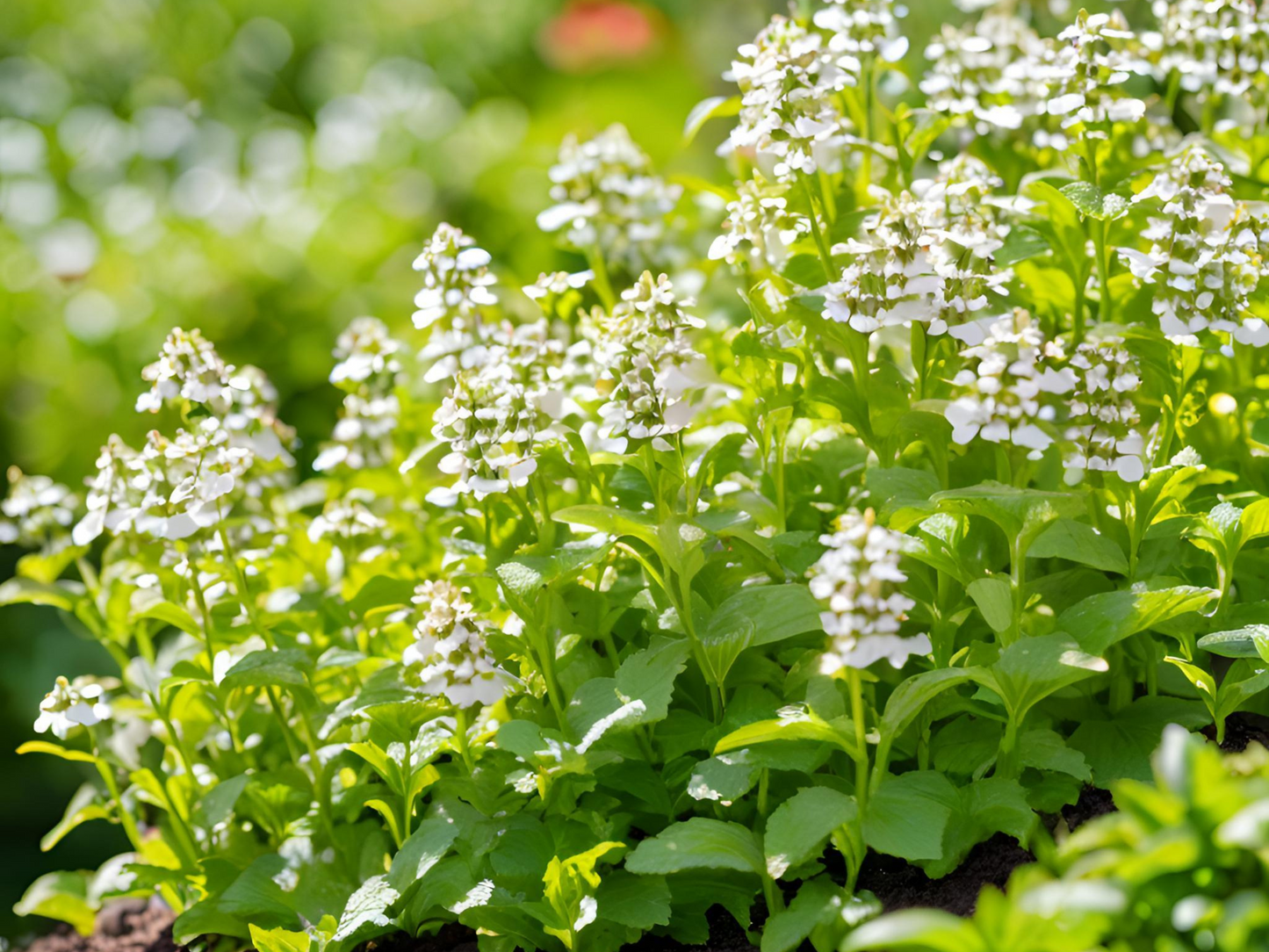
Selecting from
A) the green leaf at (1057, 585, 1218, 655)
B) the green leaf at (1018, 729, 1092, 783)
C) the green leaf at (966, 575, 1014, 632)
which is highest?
the green leaf at (966, 575, 1014, 632)

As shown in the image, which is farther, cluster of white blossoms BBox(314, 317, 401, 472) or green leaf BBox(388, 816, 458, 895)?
cluster of white blossoms BBox(314, 317, 401, 472)

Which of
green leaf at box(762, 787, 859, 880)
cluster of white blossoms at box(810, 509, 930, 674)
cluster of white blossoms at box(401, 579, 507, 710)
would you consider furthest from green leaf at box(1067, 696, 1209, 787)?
cluster of white blossoms at box(401, 579, 507, 710)

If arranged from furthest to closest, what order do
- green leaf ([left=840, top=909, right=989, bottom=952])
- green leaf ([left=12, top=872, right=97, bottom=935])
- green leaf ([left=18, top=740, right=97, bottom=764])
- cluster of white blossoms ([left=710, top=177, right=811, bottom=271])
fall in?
green leaf ([left=12, top=872, right=97, bottom=935]) → green leaf ([left=18, top=740, right=97, bottom=764]) → cluster of white blossoms ([left=710, top=177, right=811, bottom=271]) → green leaf ([left=840, top=909, right=989, bottom=952])

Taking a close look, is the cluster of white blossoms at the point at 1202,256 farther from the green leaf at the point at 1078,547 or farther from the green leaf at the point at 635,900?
the green leaf at the point at 635,900

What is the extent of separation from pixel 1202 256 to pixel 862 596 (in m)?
0.73

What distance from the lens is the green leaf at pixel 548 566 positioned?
1.58m

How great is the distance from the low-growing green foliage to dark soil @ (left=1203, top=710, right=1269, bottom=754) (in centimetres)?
5

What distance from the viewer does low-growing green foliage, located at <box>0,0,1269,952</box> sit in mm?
1494

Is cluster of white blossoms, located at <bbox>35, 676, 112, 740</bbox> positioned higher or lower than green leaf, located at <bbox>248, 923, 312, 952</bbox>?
higher

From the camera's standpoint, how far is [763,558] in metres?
1.75

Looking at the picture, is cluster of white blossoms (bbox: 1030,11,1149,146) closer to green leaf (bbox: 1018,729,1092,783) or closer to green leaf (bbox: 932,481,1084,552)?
green leaf (bbox: 932,481,1084,552)

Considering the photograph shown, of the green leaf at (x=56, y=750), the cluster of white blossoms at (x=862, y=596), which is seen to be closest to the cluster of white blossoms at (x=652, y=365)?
the cluster of white blossoms at (x=862, y=596)

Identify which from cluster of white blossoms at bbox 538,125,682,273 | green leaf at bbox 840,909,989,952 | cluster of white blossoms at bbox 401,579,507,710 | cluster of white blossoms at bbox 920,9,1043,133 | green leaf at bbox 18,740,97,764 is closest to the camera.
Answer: green leaf at bbox 840,909,989,952

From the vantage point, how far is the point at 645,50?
4879mm
